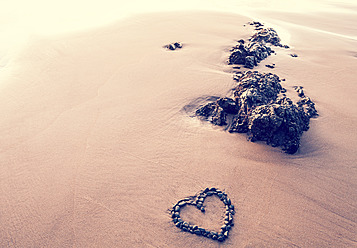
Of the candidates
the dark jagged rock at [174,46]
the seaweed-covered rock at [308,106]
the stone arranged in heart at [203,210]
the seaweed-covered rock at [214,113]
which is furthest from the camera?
the dark jagged rock at [174,46]

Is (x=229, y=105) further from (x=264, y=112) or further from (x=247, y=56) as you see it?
(x=247, y=56)

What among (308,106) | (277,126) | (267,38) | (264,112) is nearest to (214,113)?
(264,112)

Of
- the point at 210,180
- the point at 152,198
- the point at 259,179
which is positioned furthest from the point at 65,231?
the point at 259,179

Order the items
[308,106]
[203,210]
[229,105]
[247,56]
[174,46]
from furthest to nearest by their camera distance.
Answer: [174,46] → [247,56] → [308,106] → [229,105] → [203,210]

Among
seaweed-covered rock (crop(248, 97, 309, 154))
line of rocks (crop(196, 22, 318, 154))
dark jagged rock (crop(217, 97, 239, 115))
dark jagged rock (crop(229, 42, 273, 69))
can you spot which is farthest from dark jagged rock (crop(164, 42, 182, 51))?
seaweed-covered rock (crop(248, 97, 309, 154))

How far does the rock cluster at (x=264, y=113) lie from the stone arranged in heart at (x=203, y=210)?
1355 mm

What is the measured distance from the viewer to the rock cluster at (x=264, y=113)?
4395 millimetres

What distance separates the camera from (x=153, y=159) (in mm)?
4418

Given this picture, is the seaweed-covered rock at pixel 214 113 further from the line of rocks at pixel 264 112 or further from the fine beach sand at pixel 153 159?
the fine beach sand at pixel 153 159

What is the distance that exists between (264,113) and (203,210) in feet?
6.23

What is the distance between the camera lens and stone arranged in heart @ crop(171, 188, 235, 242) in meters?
3.34

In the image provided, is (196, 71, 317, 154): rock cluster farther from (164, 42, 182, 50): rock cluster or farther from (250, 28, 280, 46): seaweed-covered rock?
(250, 28, 280, 46): seaweed-covered rock

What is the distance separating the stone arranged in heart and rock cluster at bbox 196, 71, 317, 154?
4.45ft

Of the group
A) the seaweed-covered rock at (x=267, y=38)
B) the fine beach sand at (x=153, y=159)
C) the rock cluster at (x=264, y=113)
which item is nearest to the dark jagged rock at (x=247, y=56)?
the fine beach sand at (x=153, y=159)
